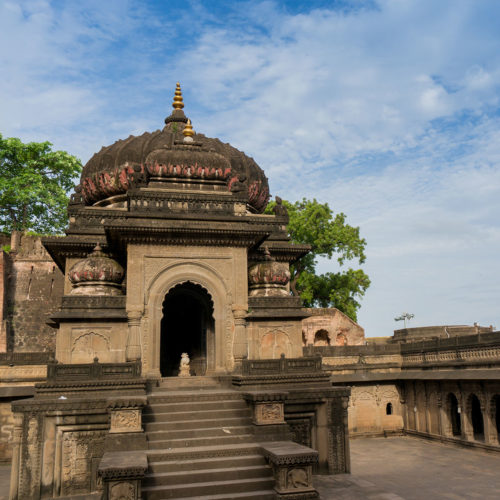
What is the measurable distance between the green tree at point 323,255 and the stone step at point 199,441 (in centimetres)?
2468

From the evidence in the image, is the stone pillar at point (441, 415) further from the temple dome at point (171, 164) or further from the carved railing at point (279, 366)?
the temple dome at point (171, 164)

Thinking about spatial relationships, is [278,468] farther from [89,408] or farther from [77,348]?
[77,348]

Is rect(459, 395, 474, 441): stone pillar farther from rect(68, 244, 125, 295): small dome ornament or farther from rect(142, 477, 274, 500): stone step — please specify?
rect(68, 244, 125, 295): small dome ornament

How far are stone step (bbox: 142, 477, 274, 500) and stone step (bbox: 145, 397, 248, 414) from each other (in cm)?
238

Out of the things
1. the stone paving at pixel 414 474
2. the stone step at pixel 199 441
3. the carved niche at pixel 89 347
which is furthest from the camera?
the carved niche at pixel 89 347

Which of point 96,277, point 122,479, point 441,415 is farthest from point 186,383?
point 441,415

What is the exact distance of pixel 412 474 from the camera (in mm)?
15047

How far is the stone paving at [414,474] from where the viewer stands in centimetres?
1144

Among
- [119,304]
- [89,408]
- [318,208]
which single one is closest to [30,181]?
[318,208]

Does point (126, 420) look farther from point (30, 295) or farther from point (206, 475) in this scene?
point (30, 295)

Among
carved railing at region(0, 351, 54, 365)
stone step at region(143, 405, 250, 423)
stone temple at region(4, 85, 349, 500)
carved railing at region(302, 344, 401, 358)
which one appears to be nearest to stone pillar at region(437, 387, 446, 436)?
carved railing at region(302, 344, 401, 358)

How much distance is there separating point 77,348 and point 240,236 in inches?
221

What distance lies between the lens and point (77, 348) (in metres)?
14.2

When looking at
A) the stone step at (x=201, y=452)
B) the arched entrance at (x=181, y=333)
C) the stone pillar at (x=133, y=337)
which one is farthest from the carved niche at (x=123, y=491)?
the arched entrance at (x=181, y=333)
